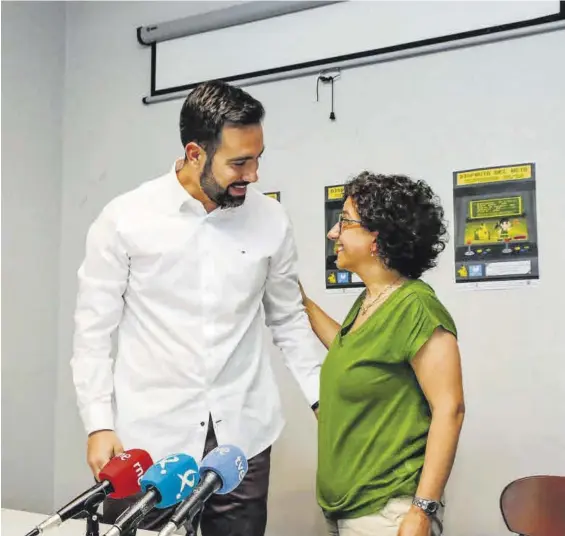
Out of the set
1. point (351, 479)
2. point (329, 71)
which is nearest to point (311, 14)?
point (329, 71)

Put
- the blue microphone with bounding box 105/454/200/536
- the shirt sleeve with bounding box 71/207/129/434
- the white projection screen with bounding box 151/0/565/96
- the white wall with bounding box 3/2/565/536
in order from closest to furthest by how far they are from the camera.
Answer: the blue microphone with bounding box 105/454/200/536
the shirt sleeve with bounding box 71/207/129/434
the white wall with bounding box 3/2/565/536
the white projection screen with bounding box 151/0/565/96

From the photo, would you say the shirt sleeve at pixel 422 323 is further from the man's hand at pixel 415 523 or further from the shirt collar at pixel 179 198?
the shirt collar at pixel 179 198

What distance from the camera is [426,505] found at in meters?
1.35

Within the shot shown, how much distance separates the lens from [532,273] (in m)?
2.31

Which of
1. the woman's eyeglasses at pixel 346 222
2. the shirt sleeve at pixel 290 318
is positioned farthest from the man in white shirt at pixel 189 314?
the woman's eyeglasses at pixel 346 222

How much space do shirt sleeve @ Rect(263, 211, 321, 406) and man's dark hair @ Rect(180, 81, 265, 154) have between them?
346 mm

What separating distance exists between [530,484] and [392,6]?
1.83 meters

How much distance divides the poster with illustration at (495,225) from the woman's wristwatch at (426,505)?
3.89ft

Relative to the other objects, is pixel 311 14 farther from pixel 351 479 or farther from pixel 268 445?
pixel 351 479

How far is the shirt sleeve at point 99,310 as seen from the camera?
5.35 feet

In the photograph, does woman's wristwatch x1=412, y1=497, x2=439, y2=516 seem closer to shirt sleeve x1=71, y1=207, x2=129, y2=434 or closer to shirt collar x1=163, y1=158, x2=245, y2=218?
shirt sleeve x1=71, y1=207, x2=129, y2=434

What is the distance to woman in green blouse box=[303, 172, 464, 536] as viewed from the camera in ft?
4.52

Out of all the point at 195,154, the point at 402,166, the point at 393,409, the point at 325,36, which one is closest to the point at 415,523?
the point at 393,409

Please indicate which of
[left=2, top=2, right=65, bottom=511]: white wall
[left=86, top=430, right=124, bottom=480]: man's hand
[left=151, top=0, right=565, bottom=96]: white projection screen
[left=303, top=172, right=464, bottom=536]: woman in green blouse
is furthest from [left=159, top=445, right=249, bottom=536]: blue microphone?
[left=2, top=2, right=65, bottom=511]: white wall
